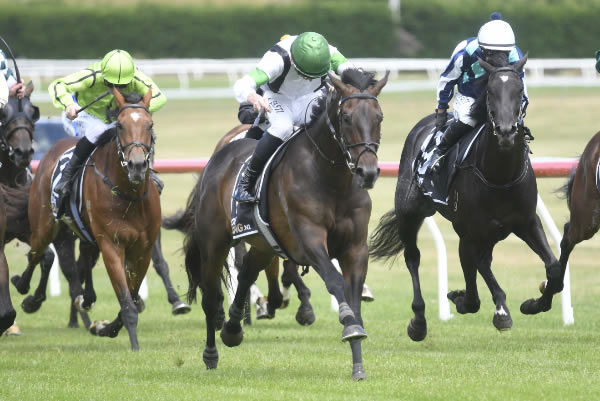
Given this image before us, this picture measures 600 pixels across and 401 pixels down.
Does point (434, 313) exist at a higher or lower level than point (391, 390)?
higher

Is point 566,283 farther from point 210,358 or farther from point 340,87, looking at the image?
point 340,87

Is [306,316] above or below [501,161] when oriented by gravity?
below

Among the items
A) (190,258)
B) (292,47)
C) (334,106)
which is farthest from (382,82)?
(190,258)

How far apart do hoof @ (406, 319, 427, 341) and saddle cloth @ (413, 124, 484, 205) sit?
2.98 ft

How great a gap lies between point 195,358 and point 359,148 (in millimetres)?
2540

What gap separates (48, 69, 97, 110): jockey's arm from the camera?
8875 millimetres

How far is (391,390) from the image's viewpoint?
621cm

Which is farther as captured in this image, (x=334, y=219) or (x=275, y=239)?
(x=275, y=239)

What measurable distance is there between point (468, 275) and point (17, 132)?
435cm

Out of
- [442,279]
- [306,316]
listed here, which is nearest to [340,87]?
[306,316]

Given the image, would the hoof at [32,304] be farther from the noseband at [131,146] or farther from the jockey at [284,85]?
the jockey at [284,85]

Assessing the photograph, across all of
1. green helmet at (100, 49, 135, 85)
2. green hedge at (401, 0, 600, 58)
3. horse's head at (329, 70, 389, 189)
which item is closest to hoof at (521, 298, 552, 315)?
horse's head at (329, 70, 389, 189)

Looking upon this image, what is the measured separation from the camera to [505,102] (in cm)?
712

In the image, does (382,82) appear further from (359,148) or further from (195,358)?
(195,358)
